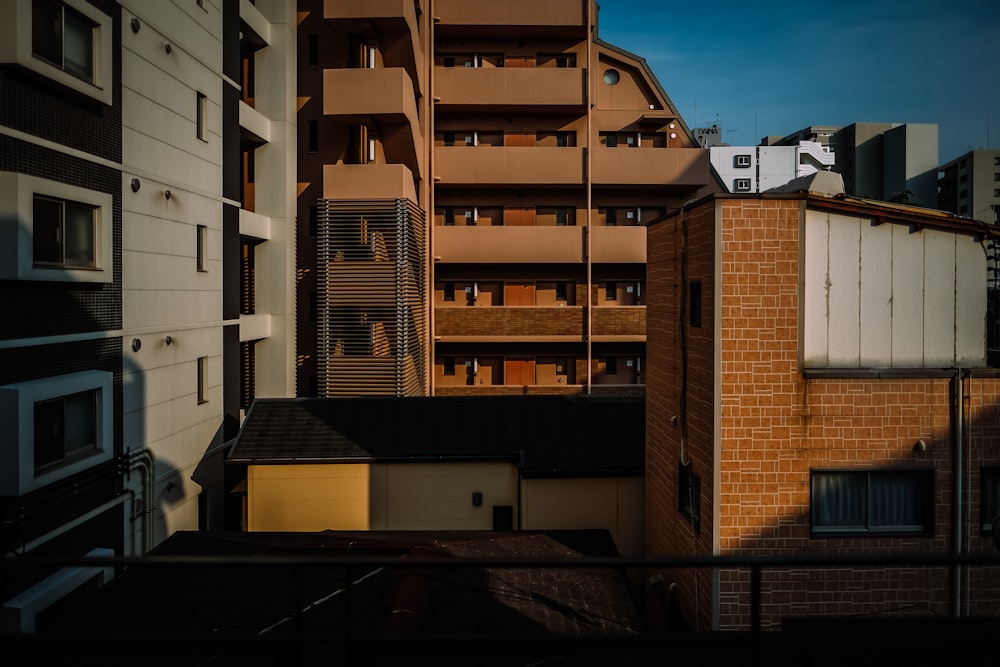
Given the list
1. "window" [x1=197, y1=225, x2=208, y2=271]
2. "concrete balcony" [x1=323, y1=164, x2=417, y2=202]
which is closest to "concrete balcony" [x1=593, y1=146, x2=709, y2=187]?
"concrete balcony" [x1=323, y1=164, x2=417, y2=202]

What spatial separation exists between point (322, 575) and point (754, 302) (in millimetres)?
6592

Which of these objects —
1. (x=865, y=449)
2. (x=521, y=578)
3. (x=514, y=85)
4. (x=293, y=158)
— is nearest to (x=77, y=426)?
(x=521, y=578)

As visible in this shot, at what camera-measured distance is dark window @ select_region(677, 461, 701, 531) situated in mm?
9281

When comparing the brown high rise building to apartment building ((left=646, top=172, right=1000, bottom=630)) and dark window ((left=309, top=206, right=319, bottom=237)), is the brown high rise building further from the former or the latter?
apartment building ((left=646, top=172, right=1000, bottom=630))

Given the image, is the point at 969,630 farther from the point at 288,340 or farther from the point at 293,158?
the point at 293,158

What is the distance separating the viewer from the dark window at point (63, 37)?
918 cm

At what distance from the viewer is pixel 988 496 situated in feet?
28.6

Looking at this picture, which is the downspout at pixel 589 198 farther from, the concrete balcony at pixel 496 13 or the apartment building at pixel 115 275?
Answer: the apartment building at pixel 115 275

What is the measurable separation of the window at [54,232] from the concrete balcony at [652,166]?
738 inches

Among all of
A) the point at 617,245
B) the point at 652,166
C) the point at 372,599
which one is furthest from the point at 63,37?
A: the point at 652,166

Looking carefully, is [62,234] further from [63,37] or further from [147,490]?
[147,490]

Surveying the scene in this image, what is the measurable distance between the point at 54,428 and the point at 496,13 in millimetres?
21692

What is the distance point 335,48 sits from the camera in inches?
872

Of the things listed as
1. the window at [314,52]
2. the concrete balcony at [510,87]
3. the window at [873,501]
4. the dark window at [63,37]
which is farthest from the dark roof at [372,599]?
the concrete balcony at [510,87]
